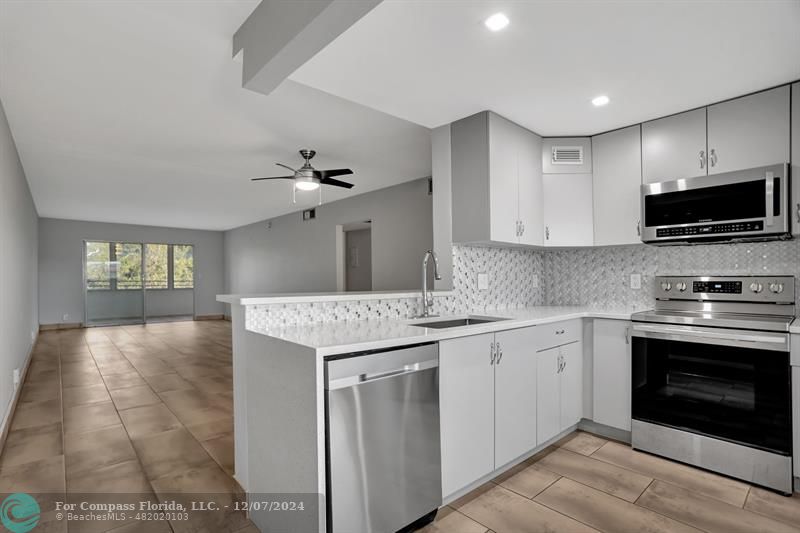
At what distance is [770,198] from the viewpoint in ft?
8.05

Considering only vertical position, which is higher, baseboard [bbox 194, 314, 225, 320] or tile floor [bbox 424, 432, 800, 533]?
tile floor [bbox 424, 432, 800, 533]

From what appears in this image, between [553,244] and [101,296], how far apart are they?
1042cm

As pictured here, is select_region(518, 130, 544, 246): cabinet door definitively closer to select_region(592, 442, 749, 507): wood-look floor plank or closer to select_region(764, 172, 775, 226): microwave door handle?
select_region(764, 172, 775, 226): microwave door handle

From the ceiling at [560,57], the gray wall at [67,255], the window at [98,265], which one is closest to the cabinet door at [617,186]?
the ceiling at [560,57]

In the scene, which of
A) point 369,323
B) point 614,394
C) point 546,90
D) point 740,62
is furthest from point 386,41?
point 614,394

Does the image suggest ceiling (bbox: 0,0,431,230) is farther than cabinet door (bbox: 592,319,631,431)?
No

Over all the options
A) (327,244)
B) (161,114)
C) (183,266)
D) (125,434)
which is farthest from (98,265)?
(125,434)

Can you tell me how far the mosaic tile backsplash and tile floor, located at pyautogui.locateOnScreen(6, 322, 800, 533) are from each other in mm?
1111

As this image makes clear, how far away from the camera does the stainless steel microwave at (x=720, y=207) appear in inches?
96.2

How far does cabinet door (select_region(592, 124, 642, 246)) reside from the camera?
3.10 meters

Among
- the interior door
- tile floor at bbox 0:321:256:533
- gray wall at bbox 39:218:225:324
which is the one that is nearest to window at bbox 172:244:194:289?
gray wall at bbox 39:218:225:324

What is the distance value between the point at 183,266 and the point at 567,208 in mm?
10356

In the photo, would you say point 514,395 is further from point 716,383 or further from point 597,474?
point 716,383

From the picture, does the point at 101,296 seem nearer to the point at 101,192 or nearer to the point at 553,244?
the point at 101,192
